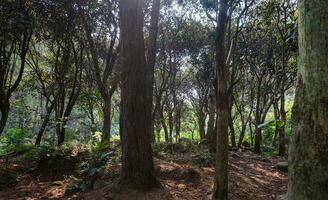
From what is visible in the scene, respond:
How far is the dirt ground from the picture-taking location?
222 inches

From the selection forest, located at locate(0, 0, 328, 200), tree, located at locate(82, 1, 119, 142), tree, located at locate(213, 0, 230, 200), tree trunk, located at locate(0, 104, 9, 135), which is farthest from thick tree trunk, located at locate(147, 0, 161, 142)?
tree trunk, located at locate(0, 104, 9, 135)

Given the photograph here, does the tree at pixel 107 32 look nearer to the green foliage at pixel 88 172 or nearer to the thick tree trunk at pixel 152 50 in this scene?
the thick tree trunk at pixel 152 50

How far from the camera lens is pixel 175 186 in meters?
7.25

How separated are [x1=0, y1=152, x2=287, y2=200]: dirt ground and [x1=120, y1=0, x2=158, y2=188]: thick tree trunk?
0.34 metres

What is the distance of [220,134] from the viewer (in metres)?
5.74

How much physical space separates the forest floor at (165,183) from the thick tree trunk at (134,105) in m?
0.33

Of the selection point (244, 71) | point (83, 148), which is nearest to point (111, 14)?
point (83, 148)

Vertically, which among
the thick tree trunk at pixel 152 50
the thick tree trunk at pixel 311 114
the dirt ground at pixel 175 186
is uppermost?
the thick tree trunk at pixel 152 50

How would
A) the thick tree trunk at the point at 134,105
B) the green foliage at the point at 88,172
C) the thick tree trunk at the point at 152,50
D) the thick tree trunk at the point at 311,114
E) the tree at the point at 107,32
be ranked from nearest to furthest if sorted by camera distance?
the thick tree trunk at the point at 311,114
the thick tree trunk at the point at 134,105
the green foliage at the point at 88,172
the thick tree trunk at the point at 152,50
the tree at the point at 107,32

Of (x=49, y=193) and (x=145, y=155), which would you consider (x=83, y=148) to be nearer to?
(x=49, y=193)

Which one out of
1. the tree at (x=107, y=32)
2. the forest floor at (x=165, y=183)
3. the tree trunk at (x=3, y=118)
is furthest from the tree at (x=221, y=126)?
the tree trunk at (x=3, y=118)

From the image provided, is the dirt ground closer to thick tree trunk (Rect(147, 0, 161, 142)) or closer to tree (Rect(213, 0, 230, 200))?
tree (Rect(213, 0, 230, 200))

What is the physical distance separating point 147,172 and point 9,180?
4904mm

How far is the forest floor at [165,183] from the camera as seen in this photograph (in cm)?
580
